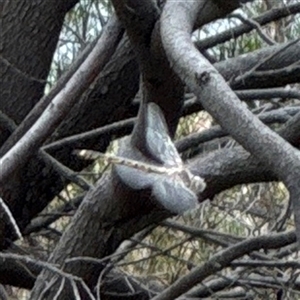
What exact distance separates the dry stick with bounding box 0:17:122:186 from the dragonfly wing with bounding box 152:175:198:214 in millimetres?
273

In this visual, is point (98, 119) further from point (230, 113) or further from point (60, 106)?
point (230, 113)

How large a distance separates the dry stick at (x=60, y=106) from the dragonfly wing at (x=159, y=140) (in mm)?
125

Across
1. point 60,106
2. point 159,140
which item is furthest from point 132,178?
point 159,140

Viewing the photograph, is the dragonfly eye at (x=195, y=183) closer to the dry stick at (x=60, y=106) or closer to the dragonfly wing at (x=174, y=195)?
the dragonfly wing at (x=174, y=195)

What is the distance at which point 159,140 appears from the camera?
1.55m

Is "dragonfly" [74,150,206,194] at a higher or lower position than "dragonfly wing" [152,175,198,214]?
higher

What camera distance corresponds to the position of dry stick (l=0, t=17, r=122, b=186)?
170 centimetres

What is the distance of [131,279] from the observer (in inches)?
102

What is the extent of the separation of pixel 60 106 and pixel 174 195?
0.39 metres

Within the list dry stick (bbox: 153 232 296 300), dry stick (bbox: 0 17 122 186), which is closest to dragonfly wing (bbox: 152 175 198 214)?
dry stick (bbox: 0 17 122 186)

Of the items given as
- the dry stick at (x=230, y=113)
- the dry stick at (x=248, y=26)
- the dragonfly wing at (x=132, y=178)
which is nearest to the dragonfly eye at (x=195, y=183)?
the dry stick at (x=230, y=113)

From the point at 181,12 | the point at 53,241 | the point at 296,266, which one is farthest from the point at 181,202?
the point at 53,241

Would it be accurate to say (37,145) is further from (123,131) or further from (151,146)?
(123,131)

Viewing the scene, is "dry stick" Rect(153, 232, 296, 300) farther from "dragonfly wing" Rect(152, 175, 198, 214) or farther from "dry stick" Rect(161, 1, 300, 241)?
"dry stick" Rect(161, 1, 300, 241)
